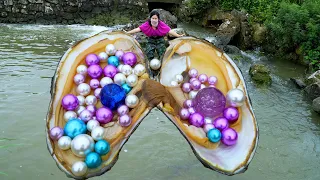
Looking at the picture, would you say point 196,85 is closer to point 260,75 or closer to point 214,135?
point 214,135

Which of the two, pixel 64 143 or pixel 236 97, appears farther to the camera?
pixel 236 97

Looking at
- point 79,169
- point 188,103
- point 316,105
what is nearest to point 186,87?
point 188,103

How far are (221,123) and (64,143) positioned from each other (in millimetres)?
1396

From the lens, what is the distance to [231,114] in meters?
3.18

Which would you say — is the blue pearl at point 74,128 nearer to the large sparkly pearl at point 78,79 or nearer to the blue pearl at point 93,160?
the blue pearl at point 93,160

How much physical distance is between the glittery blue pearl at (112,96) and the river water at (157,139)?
0.95 metres

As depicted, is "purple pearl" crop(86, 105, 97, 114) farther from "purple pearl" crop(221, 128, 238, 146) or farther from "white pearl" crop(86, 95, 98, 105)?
"purple pearl" crop(221, 128, 238, 146)

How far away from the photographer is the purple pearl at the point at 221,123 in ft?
10.3

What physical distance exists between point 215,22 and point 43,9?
642 cm

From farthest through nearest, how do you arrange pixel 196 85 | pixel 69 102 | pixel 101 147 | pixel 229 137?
pixel 196 85, pixel 69 102, pixel 229 137, pixel 101 147

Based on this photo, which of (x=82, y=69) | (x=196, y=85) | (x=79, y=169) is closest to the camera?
(x=79, y=169)

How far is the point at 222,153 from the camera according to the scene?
9.81 ft

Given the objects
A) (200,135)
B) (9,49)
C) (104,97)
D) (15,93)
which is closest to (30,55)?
(9,49)

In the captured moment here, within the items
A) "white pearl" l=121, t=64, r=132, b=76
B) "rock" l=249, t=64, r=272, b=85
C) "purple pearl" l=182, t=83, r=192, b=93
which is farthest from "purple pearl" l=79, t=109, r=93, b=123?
"rock" l=249, t=64, r=272, b=85
